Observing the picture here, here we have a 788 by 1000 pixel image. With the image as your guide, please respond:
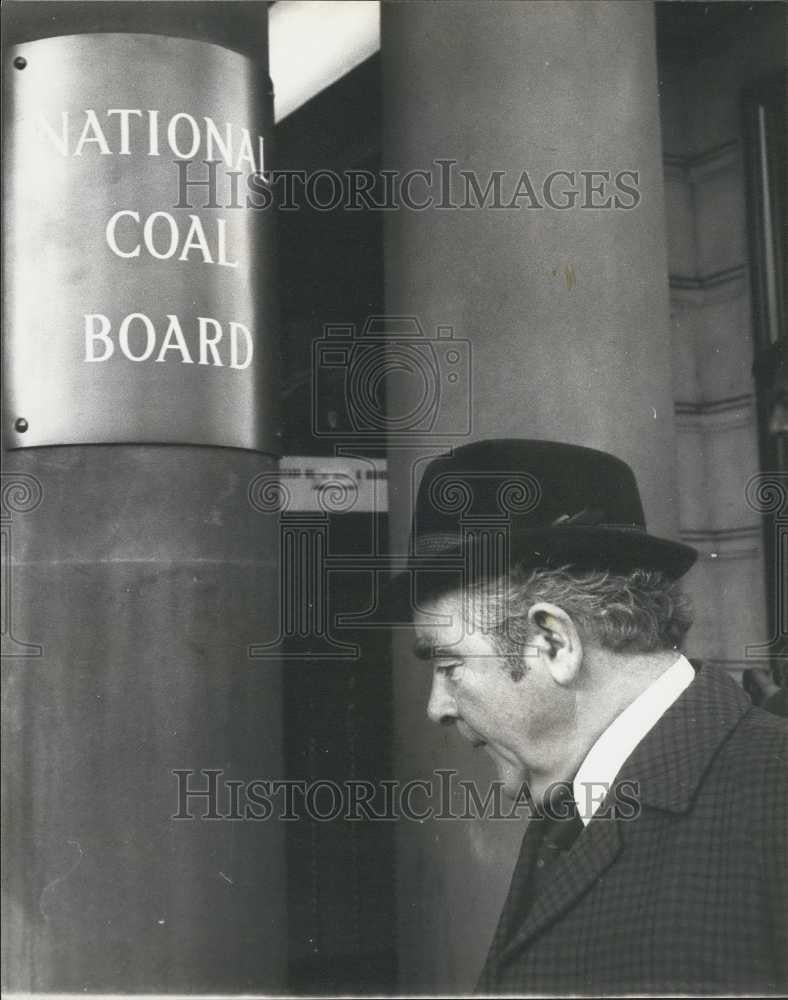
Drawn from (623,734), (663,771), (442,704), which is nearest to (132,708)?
(442,704)

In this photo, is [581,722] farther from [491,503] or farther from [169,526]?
[169,526]

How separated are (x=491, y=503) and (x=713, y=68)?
4.71 feet

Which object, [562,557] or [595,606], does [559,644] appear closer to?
[595,606]

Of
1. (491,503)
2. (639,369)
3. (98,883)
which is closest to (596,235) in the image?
(639,369)

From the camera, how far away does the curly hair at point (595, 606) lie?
257cm

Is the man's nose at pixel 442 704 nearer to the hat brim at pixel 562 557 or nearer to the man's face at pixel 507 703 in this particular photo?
the man's face at pixel 507 703

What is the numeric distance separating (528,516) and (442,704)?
0.50m

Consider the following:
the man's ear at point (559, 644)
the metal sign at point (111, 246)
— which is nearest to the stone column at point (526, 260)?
the metal sign at point (111, 246)

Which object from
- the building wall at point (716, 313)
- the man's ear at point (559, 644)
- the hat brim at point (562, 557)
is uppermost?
the building wall at point (716, 313)

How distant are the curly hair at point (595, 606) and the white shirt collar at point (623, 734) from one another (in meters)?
0.10

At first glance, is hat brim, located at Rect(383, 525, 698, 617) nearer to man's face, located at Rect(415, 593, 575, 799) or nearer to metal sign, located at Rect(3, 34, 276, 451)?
man's face, located at Rect(415, 593, 575, 799)

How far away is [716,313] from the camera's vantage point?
10.6ft

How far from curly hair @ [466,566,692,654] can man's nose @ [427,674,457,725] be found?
0.21 meters

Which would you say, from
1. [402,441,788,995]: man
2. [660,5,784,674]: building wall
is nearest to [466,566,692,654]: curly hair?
[402,441,788,995]: man
